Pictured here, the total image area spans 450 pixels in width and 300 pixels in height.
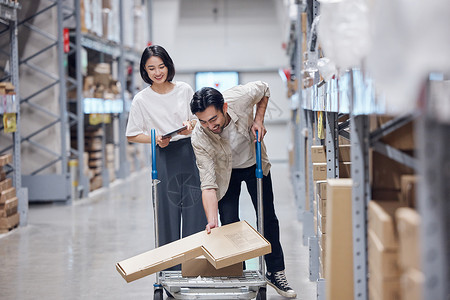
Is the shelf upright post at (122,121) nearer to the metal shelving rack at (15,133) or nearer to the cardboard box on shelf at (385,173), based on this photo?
the metal shelving rack at (15,133)

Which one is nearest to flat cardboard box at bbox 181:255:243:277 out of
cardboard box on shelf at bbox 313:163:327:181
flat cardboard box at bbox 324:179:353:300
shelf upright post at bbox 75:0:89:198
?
cardboard box on shelf at bbox 313:163:327:181

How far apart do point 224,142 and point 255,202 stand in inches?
23.2

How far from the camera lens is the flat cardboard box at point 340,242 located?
2.43 meters

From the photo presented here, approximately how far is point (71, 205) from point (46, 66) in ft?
6.33

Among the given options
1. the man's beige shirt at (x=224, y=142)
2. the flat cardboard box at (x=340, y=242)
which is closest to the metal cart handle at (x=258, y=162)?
the man's beige shirt at (x=224, y=142)

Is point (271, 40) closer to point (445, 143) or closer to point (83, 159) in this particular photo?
point (83, 159)

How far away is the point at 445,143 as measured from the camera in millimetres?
1355

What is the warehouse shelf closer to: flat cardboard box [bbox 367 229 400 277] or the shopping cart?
the shopping cart

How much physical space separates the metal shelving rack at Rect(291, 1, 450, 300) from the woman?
3.17 ft

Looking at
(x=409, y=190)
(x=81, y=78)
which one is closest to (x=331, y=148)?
(x=409, y=190)

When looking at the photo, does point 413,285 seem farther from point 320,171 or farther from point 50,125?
point 50,125

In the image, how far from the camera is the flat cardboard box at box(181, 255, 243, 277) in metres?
3.61

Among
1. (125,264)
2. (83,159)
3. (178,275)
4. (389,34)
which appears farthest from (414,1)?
(83,159)

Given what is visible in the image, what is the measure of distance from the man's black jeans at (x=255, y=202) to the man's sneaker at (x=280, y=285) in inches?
1.7
